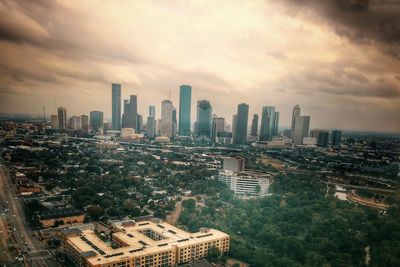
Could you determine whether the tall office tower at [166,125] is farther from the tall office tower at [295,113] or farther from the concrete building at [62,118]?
the concrete building at [62,118]

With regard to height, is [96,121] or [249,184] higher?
[96,121]

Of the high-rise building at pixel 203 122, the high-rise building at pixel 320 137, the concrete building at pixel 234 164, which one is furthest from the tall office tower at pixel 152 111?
the high-rise building at pixel 320 137

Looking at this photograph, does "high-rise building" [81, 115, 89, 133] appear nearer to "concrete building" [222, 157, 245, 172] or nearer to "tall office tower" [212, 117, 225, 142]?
"concrete building" [222, 157, 245, 172]

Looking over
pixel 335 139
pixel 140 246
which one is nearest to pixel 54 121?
pixel 140 246

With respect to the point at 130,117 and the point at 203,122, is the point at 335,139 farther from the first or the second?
the point at 130,117

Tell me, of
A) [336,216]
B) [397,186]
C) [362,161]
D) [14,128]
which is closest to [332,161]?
[362,161]

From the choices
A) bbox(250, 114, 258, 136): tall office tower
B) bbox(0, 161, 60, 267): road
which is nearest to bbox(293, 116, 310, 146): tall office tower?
bbox(250, 114, 258, 136): tall office tower

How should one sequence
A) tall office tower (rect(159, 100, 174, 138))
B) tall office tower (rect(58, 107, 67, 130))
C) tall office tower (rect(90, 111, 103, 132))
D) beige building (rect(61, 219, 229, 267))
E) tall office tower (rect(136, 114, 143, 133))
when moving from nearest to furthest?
beige building (rect(61, 219, 229, 267)), tall office tower (rect(58, 107, 67, 130)), tall office tower (rect(90, 111, 103, 132)), tall office tower (rect(136, 114, 143, 133)), tall office tower (rect(159, 100, 174, 138))
